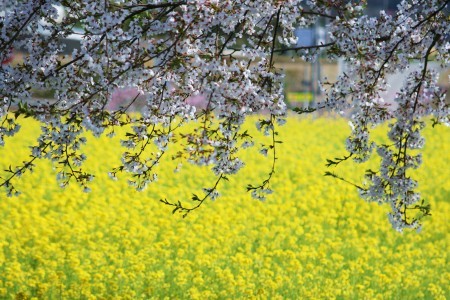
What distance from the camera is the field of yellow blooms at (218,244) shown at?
6.94 metres

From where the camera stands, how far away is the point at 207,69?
4.31 meters

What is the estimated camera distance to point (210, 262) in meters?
7.63

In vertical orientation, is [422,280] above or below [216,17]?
above

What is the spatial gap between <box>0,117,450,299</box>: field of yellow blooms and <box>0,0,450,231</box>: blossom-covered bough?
2004 mm

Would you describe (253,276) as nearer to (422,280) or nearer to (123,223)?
(422,280)

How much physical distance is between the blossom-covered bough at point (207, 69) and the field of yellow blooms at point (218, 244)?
78.9 inches

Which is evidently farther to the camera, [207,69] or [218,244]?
[218,244]

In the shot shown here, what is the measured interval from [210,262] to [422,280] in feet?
6.67

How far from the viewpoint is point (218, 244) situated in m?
8.25

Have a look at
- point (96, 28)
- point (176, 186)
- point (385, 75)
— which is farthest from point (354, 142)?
point (176, 186)

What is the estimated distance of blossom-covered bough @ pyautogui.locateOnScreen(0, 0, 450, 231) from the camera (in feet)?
14.4

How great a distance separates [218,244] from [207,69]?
420 cm

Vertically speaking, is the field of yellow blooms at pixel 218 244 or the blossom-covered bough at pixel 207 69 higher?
the field of yellow blooms at pixel 218 244

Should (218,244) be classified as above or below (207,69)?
above
